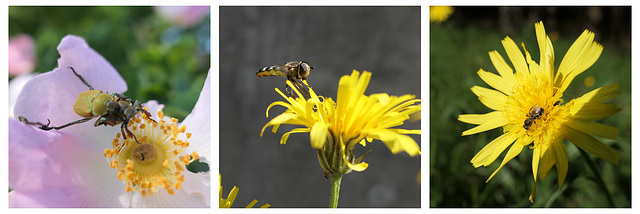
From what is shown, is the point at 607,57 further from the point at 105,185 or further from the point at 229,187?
the point at 105,185

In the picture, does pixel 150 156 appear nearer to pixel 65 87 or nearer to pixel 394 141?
pixel 65 87

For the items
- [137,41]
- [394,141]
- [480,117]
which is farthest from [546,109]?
[137,41]

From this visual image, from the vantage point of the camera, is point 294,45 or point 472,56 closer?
point 294,45

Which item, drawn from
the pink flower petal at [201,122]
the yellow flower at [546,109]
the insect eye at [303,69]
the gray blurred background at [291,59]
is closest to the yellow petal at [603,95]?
the yellow flower at [546,109]

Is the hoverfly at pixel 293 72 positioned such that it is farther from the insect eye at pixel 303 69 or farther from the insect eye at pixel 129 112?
the insect eye at pixel 129 112

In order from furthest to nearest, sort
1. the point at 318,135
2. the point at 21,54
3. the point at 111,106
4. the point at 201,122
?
1. the point at 21,54
2. the point at 201,122
3. the point at 111,106
4. the point at 318,135
